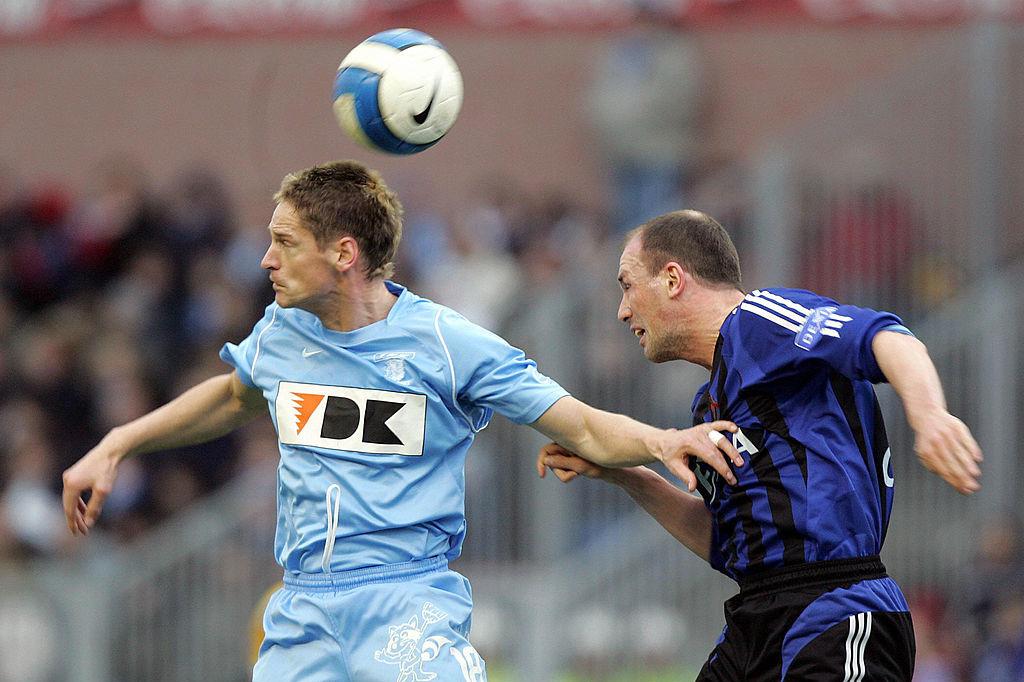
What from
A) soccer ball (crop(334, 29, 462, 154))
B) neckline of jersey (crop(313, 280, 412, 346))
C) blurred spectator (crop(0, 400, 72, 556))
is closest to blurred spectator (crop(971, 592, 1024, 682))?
soccer ball (crop(334, 29, 462, 154))

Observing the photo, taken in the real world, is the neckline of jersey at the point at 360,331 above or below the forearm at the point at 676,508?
above

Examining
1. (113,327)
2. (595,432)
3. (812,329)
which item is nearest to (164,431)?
(595,432)

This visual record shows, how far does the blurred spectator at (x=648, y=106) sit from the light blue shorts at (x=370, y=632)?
863cm

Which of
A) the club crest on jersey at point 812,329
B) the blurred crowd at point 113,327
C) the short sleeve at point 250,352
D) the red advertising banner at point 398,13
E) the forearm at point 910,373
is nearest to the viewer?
the forearm at point 910,373

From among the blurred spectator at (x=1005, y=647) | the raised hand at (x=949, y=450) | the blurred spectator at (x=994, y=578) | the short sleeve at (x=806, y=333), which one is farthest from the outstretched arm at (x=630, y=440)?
the blurred spectator at (x=994, y=578)

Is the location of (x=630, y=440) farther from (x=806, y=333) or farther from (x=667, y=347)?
(x=806, y=333)

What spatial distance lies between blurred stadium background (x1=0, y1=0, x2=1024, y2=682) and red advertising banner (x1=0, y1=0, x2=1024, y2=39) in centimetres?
3

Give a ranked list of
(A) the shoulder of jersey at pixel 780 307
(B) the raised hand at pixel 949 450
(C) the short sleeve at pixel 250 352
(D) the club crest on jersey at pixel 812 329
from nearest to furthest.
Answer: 1. (B) the raised hand at pixel 949 450
2. (D) the club crest on jersey at pixel 812 329
3. (A) the shoulder of jersey at pixel 780 307
4. (C) the short sleeve at pixel 250 352

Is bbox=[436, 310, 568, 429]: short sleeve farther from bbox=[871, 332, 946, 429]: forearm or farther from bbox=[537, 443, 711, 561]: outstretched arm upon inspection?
bbox=[871, 332, 946, 429]: forearm

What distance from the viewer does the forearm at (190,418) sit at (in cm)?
555

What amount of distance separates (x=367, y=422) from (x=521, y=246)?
753 centimetres

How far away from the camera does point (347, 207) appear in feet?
17.0

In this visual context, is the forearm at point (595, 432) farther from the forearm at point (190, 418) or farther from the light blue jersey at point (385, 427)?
the forearm at point (190, 418)

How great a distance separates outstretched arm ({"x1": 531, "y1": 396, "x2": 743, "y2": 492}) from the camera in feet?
15.9
